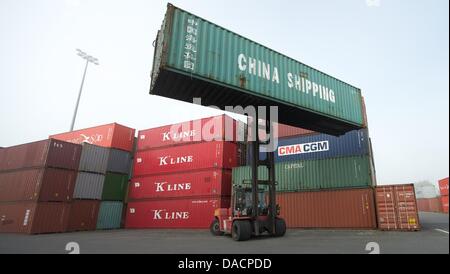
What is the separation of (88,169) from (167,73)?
585 inches

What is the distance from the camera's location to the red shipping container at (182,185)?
18.8m

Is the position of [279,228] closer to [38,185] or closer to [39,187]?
[39,187]

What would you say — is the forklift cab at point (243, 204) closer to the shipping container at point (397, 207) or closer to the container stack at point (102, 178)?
the shipping container at point (397, 207)

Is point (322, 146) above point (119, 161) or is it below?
above

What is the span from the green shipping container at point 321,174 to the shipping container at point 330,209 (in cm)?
38

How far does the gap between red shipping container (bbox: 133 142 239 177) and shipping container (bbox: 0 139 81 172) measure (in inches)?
196

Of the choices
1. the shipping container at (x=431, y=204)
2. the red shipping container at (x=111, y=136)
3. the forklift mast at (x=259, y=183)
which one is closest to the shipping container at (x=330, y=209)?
the forklift mast at (x=259, y=183)

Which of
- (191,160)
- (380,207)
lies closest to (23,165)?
(191,160)

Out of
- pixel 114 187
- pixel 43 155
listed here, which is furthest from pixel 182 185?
pixel 43 155

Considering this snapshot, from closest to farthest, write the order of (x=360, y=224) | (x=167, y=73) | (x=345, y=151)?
(x=167, y=73)
(x=360, y=224)
(x=345, y=151)

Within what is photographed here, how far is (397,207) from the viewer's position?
556 inches

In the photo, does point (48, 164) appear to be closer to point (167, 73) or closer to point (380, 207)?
point (167, 73)

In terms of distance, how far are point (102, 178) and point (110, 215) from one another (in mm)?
3049

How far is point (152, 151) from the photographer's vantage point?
22.6 metres
